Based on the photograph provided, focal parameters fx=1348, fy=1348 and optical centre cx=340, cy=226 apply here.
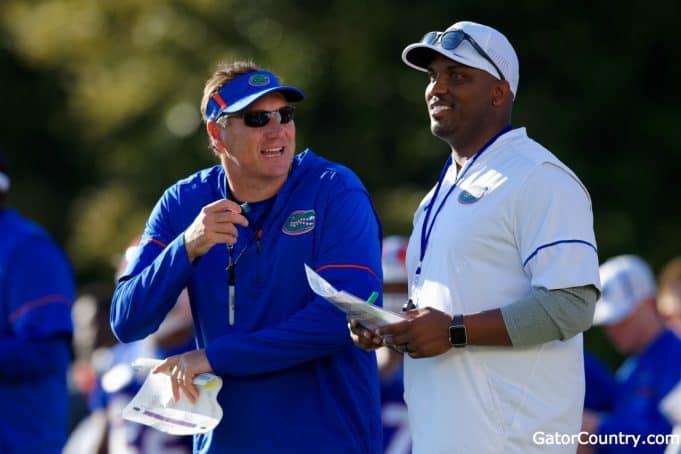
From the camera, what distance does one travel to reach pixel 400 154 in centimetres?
1356

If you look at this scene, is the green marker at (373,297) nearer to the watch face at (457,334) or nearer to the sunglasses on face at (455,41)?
the watch face at (457,334)

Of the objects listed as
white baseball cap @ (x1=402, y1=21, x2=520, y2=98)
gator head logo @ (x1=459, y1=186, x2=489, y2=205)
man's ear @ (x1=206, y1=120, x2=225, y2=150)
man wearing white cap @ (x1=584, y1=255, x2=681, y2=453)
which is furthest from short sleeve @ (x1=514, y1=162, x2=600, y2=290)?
man wearing white cap @ (x1=584, y1=255, x2=681, y2=453)

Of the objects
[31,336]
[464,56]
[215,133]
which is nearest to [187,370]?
[215,133]

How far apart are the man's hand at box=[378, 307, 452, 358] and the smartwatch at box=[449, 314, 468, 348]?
0.01 meters

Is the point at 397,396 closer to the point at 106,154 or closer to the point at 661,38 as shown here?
the point at 661,38

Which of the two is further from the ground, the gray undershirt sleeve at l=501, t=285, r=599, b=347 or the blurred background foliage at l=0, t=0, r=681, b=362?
the blurred background foliage at l=0, t=0, r=681, b=362

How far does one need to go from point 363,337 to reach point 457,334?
0.39 metres

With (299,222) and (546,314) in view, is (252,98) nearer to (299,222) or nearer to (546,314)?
(299,222)

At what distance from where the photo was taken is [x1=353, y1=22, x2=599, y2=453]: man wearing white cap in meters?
4.31

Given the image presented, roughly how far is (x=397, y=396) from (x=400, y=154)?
639 cm

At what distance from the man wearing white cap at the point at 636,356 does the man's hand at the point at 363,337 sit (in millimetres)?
2793

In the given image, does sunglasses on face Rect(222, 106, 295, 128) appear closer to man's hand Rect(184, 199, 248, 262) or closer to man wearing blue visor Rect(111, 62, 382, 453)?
man wearing blue visor Rect(111, 62, 382, 453)

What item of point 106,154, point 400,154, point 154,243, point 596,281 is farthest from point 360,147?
point 596,281

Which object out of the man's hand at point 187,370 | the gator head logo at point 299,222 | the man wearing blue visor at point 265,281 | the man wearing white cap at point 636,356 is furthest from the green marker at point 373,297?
the man wearing white cap at point 636,356
